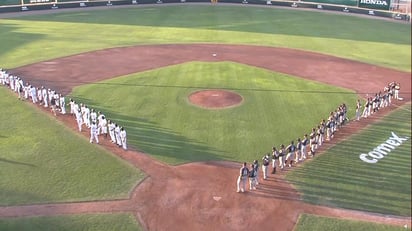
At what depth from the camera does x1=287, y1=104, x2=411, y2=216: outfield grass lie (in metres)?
17.1

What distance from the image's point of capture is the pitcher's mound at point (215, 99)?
1036 inches

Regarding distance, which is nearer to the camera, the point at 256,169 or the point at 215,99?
the point at 256,169

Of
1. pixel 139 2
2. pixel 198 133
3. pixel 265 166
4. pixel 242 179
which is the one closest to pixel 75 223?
pixel 242 179

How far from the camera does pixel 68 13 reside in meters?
55.0

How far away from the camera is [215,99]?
27203 millimetres

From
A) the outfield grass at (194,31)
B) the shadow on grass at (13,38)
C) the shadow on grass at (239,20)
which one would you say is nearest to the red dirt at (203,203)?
the outfield grass at (194,31)

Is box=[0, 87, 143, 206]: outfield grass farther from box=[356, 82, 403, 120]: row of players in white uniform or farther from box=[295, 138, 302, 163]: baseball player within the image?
box=[356, 82, 403, 120]: row of players in white uniform

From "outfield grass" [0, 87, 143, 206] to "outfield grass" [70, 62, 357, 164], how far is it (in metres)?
2.37

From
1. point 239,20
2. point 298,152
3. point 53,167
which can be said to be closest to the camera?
point 53,167

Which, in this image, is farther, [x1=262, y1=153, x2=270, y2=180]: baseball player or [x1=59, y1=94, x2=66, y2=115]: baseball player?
[x1=59, y1=94, x2=66, y2=115]: baseball player

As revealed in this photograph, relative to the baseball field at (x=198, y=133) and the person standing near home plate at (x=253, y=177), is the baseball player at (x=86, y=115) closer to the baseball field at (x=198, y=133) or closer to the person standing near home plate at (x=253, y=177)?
the baseball field at (x=198, y=133)

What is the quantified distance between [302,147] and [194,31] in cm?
→ 2976

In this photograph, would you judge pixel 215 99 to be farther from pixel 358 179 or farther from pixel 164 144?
pixel 358 179

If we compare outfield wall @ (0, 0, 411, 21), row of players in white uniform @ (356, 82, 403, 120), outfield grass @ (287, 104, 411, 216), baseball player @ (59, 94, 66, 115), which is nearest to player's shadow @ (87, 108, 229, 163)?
baseball player @ (59, 94, 66, 115)
